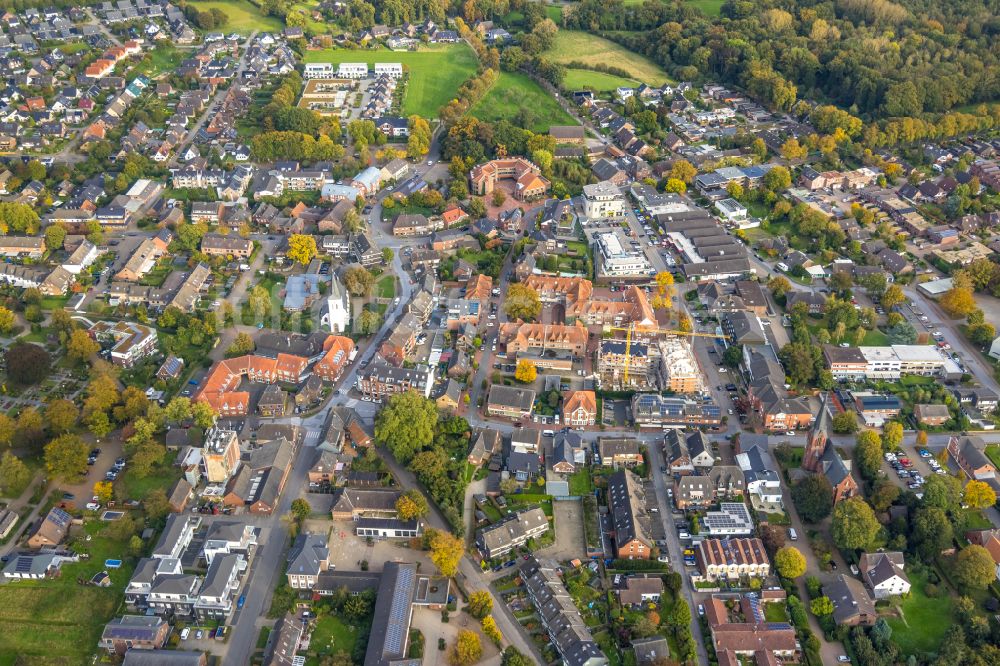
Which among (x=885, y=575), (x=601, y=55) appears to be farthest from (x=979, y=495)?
(x=601, y=55)

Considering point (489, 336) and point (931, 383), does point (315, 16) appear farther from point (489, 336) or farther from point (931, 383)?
point (931, 383)

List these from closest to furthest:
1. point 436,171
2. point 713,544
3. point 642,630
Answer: point 642,630
point 713,544
point 436,171

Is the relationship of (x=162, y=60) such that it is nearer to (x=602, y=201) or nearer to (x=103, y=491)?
(x=602, y=201)

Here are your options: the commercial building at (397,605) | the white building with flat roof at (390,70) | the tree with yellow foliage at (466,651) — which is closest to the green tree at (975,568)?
the tree with yellow foliage at (466,651)

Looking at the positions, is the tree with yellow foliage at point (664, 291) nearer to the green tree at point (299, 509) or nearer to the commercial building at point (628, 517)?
the commercial building at point (628, 517)

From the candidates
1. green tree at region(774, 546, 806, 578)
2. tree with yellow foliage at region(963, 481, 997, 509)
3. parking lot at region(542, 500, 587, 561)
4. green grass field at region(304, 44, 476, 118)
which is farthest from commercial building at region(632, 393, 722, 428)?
green grass field at region(304, 44, 476, 118)

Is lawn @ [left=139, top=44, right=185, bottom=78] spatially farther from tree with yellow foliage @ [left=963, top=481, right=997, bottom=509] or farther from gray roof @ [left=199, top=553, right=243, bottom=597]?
tree with yellow foliage @ [left=963, top=481, right=997, bottom=509]

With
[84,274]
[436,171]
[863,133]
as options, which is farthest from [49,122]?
[863,133]
